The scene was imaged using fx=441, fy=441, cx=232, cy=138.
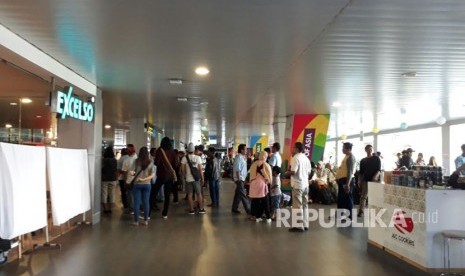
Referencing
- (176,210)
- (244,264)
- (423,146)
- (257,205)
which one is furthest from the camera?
(423,146)

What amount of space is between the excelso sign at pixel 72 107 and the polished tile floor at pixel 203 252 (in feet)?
6.60

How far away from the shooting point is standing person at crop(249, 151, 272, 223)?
8750 millimetres

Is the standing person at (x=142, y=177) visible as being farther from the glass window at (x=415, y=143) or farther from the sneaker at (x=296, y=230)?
the glass window at (x=415, y=143)

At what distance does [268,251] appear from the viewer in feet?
20.5

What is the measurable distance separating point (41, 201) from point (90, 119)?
2674mm

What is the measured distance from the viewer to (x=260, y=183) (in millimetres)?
8844

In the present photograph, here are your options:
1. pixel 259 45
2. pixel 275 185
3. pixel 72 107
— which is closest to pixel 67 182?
pixel 72 107

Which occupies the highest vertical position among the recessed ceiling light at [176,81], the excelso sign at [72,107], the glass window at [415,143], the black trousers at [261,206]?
the recessed ceiling light at [176,81]

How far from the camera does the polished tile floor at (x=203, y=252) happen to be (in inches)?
205

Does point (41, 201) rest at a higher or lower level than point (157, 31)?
lower

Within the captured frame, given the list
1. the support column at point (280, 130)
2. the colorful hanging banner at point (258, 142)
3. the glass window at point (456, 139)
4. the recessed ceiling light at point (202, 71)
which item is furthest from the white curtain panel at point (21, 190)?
the colorful hanging banner at point (258, 142)

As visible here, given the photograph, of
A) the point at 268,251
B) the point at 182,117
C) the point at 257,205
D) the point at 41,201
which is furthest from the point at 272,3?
the point at 182,117

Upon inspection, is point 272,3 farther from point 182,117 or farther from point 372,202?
point 182,117

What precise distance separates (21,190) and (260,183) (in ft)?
15.3
